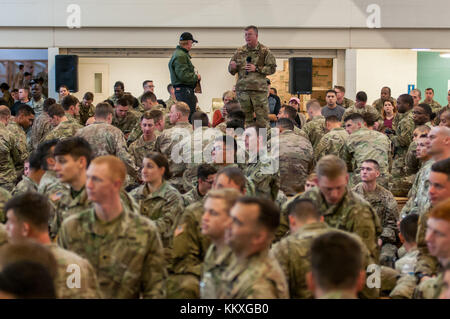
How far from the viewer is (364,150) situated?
8.68 meters

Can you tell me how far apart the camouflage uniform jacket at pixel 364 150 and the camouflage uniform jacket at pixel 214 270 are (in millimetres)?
4925

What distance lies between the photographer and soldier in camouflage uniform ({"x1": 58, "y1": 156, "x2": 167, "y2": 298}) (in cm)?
404

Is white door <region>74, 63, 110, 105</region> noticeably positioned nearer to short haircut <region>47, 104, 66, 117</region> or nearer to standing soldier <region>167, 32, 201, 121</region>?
standing soldier <region>167, 32, 201, 121</region>

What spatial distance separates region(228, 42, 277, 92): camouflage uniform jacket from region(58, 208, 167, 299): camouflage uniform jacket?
6.86 meters

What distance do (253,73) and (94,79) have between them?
717cm

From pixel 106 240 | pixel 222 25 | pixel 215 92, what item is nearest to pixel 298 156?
pixel 106 240

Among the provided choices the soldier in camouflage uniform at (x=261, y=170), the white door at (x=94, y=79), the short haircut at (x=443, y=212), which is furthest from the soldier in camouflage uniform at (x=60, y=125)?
the white door at (x=94, y=79)

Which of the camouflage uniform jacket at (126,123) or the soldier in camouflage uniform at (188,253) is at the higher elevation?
the camouflage uniform jacket at (126,123)

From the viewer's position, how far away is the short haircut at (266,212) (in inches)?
145

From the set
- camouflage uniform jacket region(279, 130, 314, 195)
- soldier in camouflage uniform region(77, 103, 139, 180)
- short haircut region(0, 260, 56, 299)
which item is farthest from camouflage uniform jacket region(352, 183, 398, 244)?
short haircut region(0, 260, 56, 299)

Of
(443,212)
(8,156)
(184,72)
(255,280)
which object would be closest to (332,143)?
(184,72)

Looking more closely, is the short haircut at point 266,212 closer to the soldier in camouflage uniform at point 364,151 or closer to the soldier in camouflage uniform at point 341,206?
the soldier in camouflage uniform at point 341,206
